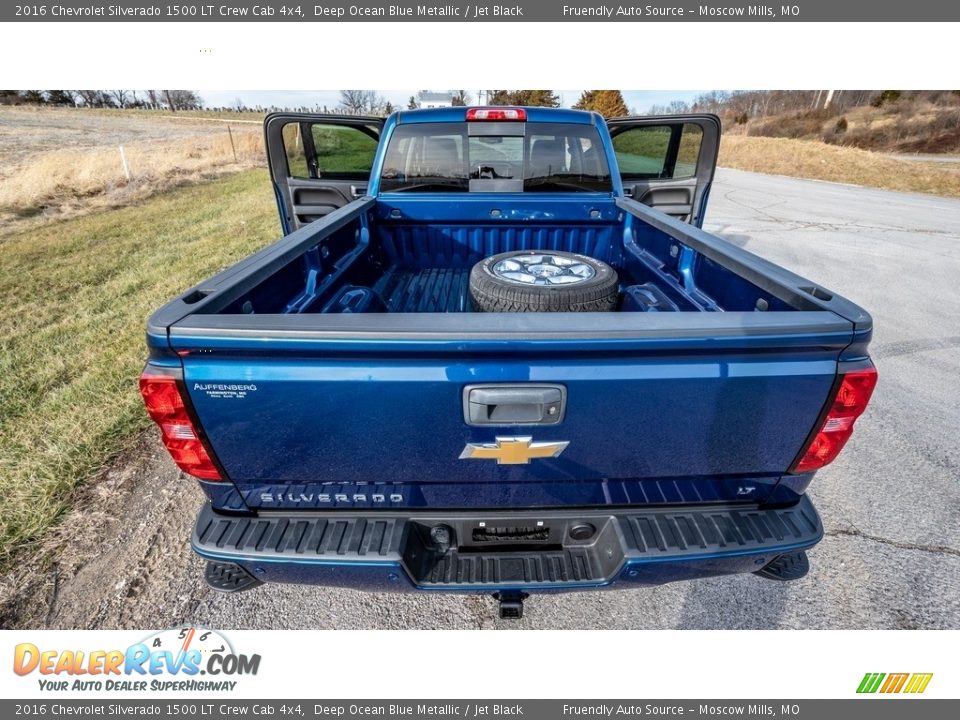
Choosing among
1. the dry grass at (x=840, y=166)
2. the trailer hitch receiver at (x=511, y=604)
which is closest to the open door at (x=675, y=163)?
the trailer hitch receiver at (x=511, y=604)

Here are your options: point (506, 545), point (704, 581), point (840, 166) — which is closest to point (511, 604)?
point (506, 545)

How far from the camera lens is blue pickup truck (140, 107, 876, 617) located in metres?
1.43

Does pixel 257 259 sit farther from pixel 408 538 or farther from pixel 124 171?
pixel 124 171

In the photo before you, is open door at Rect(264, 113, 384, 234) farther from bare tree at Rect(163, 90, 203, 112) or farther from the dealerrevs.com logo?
bare tree at Rect(163, 90, 203, 112)

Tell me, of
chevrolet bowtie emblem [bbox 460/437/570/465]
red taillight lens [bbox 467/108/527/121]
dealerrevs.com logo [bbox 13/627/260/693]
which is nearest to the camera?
chevrolet bowtie emblem [bbox 460/437/570/465]

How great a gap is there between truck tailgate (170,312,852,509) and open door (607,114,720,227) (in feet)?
12.1

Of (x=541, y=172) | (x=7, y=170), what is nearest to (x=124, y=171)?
(x=7, y=170)

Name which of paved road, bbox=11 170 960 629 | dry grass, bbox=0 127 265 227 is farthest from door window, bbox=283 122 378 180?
dry grass, bbox=0 127 265 227

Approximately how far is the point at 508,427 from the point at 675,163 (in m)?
4.86

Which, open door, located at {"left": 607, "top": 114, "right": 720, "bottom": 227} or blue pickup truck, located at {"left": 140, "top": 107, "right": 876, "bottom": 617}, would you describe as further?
open door, located at {"left": 607, "top": 114, "right": 720, "bottom": 227}

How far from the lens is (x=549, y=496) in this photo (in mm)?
1743

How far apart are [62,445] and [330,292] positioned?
2246 millimetres

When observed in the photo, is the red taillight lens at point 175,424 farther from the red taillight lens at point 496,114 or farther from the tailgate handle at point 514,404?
the red taillight lens at point 496,114

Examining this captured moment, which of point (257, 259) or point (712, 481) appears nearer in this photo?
point (712, 481)
